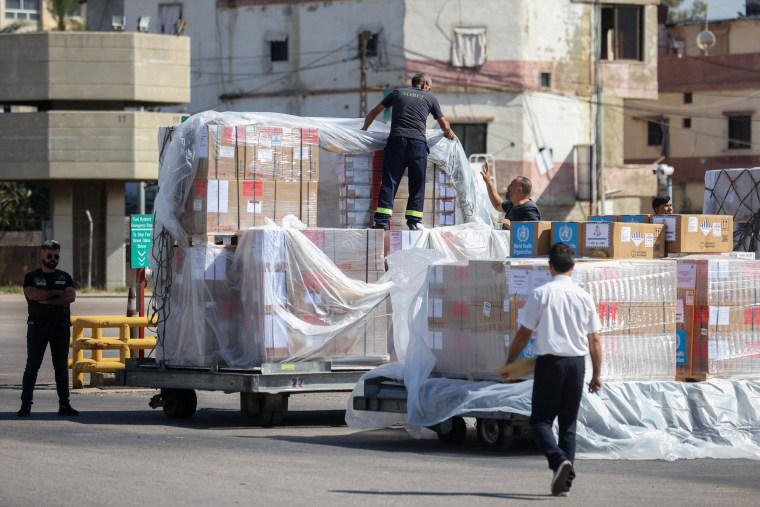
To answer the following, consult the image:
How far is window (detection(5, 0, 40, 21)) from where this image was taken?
236 feet

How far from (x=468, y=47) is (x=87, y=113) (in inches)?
510

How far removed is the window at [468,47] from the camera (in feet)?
146

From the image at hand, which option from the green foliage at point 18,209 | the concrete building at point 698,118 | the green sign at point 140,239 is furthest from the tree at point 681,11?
the green sign at point 140,239

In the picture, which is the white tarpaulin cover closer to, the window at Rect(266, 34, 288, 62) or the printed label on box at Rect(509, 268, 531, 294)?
the printed label on box at Rect(509, 268, 531, 294)

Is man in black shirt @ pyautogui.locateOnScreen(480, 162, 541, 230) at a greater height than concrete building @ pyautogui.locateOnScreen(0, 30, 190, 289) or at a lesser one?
lesser

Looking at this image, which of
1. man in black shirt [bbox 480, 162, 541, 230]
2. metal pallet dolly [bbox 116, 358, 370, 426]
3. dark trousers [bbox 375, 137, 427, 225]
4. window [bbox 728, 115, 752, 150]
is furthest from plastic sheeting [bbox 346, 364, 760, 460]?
window [bbox 728, 115, 752, 150]

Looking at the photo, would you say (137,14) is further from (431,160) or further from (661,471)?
(661,471)

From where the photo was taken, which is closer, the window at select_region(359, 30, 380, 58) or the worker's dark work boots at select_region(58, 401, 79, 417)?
the worker's dark work boots at select_region(58, 401, 79, 417)

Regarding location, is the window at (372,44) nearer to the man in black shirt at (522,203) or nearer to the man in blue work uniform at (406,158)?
the man in blue work uniform at (406,158)

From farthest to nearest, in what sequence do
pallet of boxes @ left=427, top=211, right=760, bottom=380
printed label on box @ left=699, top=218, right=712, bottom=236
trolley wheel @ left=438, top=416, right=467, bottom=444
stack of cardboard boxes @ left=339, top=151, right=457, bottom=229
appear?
stack of cardboard boxes @ left=339, top=151, right=457, bottom=229 < printed label on box @ left=699, top=218, right=712, bottom=236 < trolley wheel @ left=438, top=416, right=467, bottom=444 < pallet of boxes @ left=427, top=211, right=760, bottom=380

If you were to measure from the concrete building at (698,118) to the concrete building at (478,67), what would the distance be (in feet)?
22.5

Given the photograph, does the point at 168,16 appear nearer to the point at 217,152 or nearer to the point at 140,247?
the point at 140,247

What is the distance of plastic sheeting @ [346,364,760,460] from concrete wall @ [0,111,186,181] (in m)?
32.7

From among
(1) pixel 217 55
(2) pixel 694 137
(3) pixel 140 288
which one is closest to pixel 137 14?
(1) pixel 217 55
